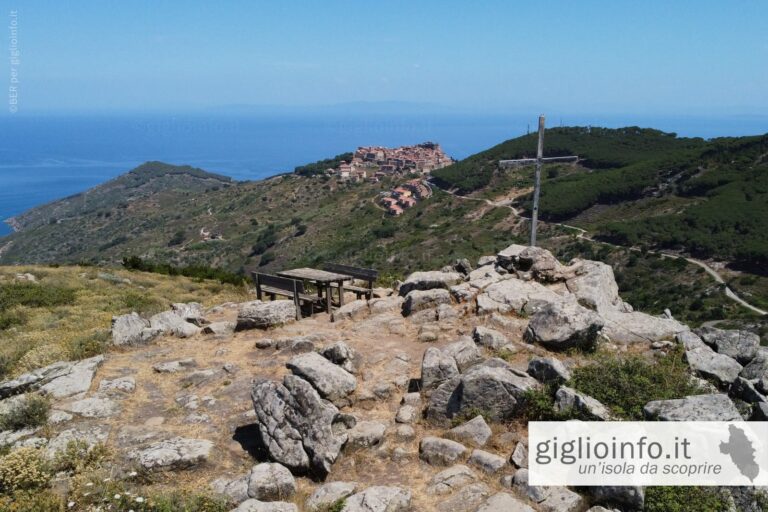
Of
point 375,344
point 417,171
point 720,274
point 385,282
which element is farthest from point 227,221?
point 375,344

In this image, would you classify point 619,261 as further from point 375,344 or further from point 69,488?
point 69,488

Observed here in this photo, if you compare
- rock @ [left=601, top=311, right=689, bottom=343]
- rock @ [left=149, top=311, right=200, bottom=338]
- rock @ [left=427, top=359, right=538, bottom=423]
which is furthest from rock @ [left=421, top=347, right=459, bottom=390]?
rock @ [left=149, top=311, right=200, bottom=338]

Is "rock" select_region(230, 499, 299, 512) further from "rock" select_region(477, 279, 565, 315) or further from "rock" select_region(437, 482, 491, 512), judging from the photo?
"rock" select_region(477, 279, 565, 315)

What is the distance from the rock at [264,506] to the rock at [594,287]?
28.1 ft

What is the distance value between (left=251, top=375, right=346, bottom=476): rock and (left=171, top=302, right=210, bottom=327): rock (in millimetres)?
6781

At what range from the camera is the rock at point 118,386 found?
9.67 meters

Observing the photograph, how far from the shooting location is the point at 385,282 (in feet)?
63.9

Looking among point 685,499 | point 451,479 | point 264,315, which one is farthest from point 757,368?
point 264,315

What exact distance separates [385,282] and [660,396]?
12.5 metres

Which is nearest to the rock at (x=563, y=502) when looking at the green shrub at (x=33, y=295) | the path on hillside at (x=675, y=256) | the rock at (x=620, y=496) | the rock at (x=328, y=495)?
the rock at (x=620, y=496)

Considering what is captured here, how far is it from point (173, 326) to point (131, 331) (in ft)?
3.22

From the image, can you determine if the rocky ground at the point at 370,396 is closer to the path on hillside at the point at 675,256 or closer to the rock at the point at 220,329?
the rock at the point at 220,329

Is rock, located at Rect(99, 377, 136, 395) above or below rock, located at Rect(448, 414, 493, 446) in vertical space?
below

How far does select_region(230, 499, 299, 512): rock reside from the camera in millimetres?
6180
